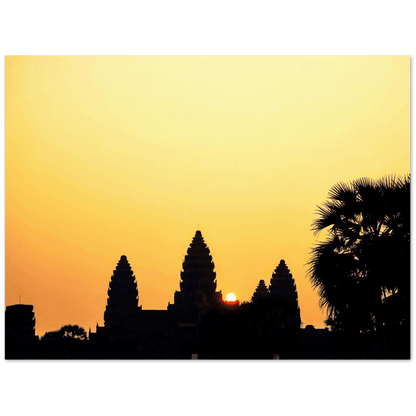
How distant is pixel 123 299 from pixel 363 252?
396 feet

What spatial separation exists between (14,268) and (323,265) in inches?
375

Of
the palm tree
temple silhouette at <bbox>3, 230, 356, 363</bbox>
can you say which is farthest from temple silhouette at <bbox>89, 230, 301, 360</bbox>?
the palm tree

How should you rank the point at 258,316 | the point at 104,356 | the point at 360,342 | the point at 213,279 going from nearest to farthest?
the point at 360,342 → the point at 258,316 → the point at 104,356 → the point at 213,279

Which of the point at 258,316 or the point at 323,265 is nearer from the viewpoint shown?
the point at 323,265

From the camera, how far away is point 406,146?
108 feet

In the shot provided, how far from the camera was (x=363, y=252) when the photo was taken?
35.2 metres

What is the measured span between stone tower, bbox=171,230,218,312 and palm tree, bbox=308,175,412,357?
11867 cm

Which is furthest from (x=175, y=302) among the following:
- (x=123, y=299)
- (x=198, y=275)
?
(x=198, y=275)

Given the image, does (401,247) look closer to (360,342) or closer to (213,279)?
(360,342)

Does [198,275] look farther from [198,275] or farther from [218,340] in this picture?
[218,340]

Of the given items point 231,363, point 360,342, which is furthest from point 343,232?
point 231,363

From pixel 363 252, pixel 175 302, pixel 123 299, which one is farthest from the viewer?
pixel 123 299

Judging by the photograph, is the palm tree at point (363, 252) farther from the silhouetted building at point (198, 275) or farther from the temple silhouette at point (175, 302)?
the silhouetted building at point (198, 275)

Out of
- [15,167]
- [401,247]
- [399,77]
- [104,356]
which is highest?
[399,77]
